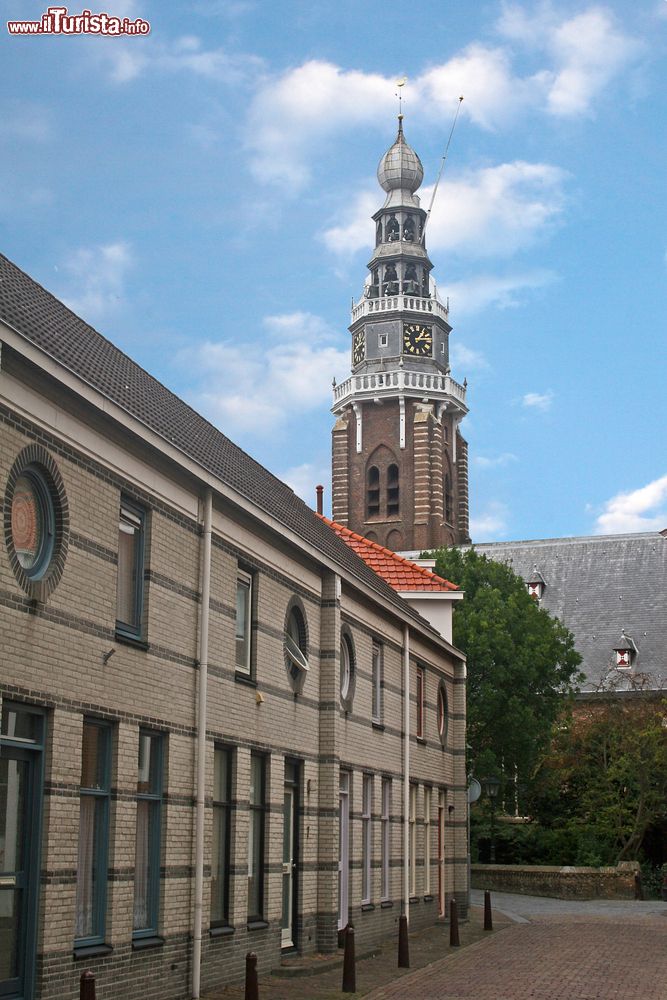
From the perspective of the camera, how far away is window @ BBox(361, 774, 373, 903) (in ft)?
68.5

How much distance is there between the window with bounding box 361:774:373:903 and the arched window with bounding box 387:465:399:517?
203 ft

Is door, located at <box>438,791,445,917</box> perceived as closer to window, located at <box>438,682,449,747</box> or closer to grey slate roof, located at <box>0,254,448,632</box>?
window, located at <box>438,682,449,747</box>

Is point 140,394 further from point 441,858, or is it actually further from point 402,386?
point 402,386

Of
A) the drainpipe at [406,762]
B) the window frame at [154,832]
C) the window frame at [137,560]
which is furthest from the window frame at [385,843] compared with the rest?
the window frame at [137,560]

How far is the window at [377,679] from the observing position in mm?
21641

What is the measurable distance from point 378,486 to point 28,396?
73.0 meters

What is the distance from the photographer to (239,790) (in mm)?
15523

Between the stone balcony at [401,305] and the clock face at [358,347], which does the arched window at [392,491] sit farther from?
the stone balcony at [401,305]

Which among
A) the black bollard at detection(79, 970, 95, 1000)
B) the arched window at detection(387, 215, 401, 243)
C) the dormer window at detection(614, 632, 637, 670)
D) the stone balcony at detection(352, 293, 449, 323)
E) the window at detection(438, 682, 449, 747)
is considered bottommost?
the black bollard at detection(79, 970, 95, 1000)

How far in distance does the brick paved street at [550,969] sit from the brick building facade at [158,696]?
6.23ft

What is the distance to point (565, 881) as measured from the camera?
3781cm

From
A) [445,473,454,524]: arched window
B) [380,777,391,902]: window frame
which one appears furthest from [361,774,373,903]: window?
[445,473,454,524]: arched window

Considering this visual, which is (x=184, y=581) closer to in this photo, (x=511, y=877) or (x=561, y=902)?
(x=561, y=902)

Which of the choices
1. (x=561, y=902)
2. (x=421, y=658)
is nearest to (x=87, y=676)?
(x=421, y=658)
